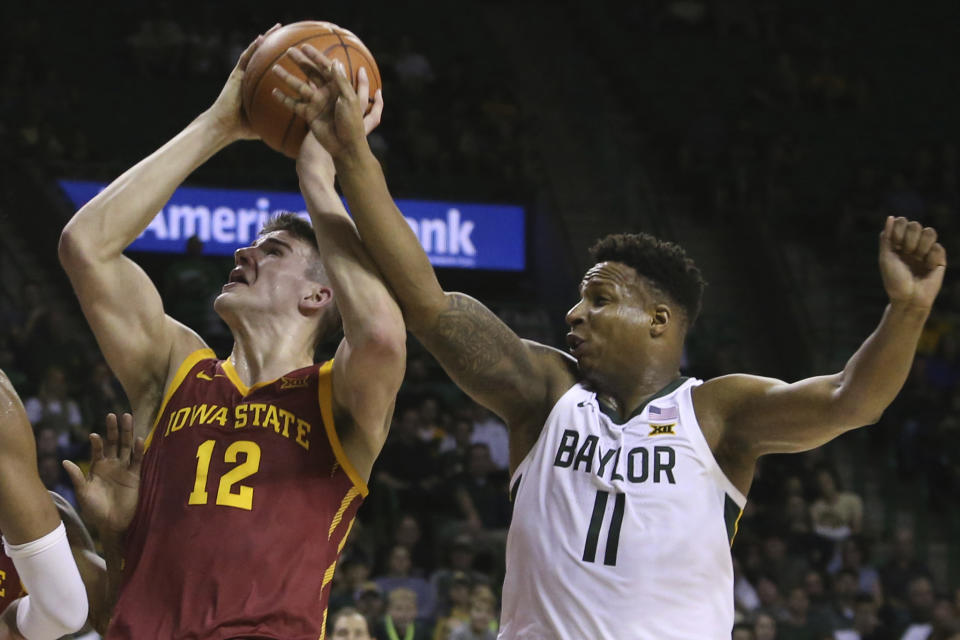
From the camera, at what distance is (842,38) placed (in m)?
18.1

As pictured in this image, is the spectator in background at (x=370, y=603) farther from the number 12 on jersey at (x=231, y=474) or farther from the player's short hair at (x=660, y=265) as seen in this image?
the number 12 on jersey at (x=231, y=474)

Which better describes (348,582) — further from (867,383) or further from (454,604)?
(867,383)

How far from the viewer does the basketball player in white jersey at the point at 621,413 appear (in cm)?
360

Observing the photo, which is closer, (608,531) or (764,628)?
(608,531)

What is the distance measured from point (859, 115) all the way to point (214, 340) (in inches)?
392

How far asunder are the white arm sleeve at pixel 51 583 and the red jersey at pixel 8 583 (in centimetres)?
66

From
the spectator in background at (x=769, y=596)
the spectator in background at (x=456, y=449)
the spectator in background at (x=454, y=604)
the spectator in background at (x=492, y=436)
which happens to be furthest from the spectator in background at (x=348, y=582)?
the spectator in background at (x=769, y=596)

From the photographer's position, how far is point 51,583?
3.51 m

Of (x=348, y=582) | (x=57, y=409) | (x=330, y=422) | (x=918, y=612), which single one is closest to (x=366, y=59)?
(x=330, y=422)

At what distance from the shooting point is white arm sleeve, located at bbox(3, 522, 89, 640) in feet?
11.5

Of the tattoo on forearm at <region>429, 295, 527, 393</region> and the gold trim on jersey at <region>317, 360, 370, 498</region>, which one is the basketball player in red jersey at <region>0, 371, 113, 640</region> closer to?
the gold trim on jersey at <region>317, 360, 370, 498</region>

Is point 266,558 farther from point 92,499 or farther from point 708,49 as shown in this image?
point 708,49

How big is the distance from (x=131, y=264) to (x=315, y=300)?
0.55 meters

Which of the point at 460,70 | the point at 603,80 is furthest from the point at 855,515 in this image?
the point at 603,80
